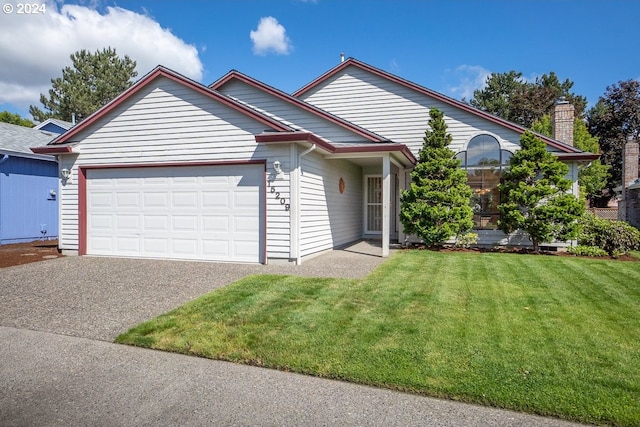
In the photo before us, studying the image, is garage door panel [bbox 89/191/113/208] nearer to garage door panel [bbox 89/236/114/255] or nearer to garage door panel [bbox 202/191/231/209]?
garage door panel [bbox 89/236/114/255]

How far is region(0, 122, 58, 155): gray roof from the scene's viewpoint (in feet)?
45.2

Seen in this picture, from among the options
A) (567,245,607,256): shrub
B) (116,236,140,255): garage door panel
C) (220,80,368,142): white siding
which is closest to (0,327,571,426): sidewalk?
(116,236,140,255): garage door panel

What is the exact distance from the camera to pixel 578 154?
1138cm

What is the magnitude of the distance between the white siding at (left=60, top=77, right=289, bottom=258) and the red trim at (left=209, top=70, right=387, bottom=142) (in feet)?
9.77

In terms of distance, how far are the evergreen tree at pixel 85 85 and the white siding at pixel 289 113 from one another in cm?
2906

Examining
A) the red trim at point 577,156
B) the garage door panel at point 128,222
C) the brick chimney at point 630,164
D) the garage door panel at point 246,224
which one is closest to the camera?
the garage door panel at point 246,224

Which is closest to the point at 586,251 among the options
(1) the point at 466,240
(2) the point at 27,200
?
(1) the point at 466,240

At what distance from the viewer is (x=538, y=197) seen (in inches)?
438

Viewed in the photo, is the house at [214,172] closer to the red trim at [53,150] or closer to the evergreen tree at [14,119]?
the red trim at [53,150]

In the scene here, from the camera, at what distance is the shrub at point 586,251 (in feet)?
36.0

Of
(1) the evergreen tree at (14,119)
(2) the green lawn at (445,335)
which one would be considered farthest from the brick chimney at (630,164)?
(1) the evergreen tree at (14,119)

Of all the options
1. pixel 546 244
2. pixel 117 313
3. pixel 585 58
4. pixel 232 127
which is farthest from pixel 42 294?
pixel 585 58

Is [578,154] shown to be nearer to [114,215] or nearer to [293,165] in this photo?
[293,165]

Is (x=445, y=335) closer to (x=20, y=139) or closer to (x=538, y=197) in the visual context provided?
(x=538, y=197)
